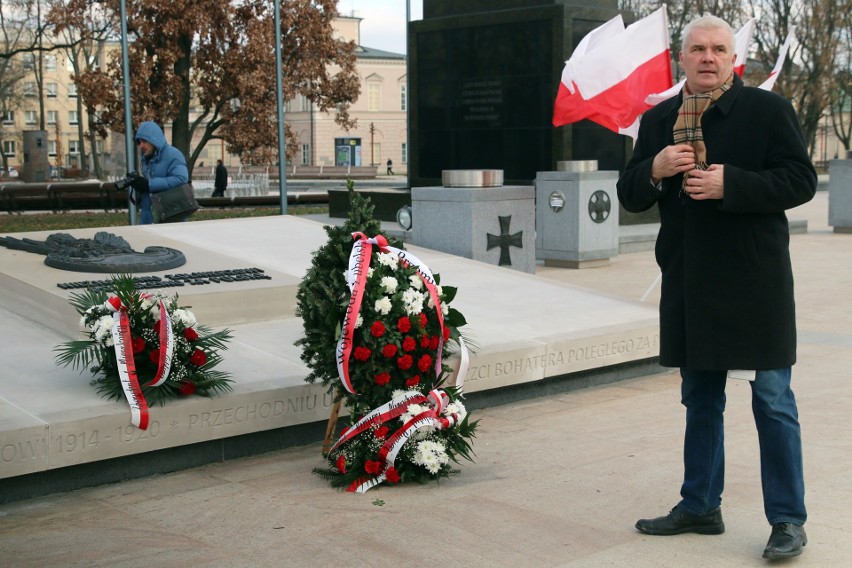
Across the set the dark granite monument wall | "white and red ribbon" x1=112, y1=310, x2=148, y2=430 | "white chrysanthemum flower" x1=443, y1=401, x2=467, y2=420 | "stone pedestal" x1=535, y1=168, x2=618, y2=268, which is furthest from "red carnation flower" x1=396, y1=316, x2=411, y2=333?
the dark granite monument wall

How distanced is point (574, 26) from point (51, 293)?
13.4 metres

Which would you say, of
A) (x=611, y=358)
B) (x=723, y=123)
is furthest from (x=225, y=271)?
(x=723, y=123)

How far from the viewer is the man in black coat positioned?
13.7 feet

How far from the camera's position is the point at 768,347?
420 centimetres

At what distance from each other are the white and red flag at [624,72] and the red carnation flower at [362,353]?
7401 mm

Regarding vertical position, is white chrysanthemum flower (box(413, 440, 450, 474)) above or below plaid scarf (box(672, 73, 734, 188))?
below

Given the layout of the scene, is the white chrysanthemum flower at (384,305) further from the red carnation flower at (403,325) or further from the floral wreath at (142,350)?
the floral wreath at (142,350)

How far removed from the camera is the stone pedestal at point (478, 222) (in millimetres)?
10922

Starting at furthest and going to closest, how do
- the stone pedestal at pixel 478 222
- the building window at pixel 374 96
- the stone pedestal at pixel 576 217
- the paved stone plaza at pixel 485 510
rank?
the building window at pixel 374 96 → the stone pedestal at pixel 576 217 → the stone pedestal at pixel 478 222 → the paved stone plaza at pixel 485 510

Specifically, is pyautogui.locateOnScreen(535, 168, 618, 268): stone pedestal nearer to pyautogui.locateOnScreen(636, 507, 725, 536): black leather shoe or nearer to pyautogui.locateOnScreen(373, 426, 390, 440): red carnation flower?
pyautogui.locateOnScreen(373, 426, 390, 440): red carnation flower

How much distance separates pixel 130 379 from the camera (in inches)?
211

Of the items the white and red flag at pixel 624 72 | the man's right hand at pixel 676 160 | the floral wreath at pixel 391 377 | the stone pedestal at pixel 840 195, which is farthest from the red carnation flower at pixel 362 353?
the stone pedestal at pixel 840 195

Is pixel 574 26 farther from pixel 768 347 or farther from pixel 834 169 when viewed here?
pixel 768 347

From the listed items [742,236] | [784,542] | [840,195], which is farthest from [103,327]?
[840,195]
